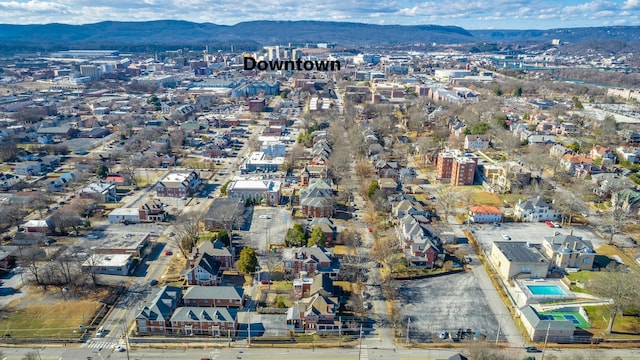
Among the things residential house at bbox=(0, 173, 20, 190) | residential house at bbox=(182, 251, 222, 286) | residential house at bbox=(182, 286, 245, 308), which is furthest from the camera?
residential house at bbox=(0, 173, 20, 190)

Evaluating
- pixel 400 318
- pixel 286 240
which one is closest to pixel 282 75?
pixel 286 240

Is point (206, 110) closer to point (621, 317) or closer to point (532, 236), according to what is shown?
point (532, 236)

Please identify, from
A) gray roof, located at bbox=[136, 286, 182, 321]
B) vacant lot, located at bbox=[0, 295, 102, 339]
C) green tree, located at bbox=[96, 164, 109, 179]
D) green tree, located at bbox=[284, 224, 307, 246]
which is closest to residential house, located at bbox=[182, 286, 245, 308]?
gray roof, located at bbox=[136, 286, 182, 321]

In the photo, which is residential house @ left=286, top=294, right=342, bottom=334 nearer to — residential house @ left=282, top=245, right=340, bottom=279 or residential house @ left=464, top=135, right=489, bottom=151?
residential house @ left=282, top=245, right=340, bottom=279

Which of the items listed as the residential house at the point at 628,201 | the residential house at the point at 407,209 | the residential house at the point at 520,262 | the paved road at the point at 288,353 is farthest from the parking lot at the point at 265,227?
the residential house at the point at 628,201

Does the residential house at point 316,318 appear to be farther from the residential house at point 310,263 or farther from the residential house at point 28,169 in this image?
the residential house at point 28,169
